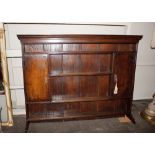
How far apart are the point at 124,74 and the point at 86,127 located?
3.48 ft

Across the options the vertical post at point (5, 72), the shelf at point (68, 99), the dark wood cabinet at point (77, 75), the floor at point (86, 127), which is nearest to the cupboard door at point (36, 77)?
the dark wood cabinet at point (77, 75)

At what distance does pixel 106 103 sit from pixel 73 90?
62 centimetres

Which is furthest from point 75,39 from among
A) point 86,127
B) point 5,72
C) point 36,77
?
point 86,127

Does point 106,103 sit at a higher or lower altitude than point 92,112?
higher

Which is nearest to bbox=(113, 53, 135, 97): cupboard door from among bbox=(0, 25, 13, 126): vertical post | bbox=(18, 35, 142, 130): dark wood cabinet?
bbox=(18, 35, 142, 130): dark wood cabinet

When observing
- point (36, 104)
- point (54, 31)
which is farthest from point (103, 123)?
point (54, 31)

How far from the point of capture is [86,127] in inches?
95.7

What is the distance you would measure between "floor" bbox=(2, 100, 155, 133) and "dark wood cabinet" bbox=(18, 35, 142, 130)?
6.0 inches

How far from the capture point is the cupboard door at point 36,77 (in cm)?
206

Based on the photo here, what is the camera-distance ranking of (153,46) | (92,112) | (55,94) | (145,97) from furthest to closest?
1. (145,97)
2. (153,46)
3. (92,112)
4. (55,94)

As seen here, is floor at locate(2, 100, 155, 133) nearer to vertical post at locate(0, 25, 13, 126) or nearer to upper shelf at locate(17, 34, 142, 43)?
vertical post at locate(0, 25, 13, 126)

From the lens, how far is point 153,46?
2.95 metres

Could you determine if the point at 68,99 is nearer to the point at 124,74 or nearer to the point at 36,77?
the point at 36,77

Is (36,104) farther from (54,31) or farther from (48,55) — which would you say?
(54,31)
